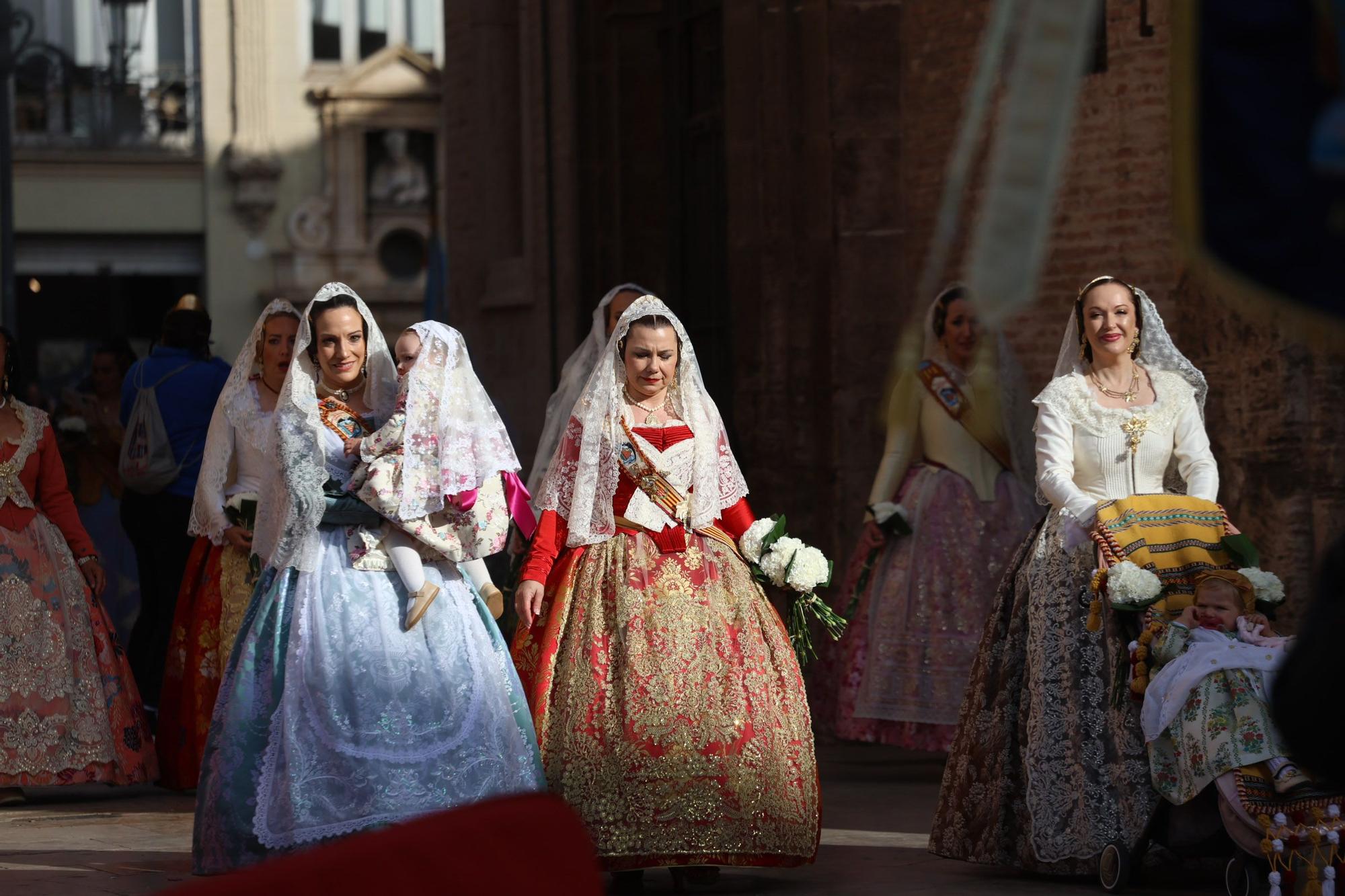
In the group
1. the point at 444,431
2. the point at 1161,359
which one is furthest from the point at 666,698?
the point at 1161,359

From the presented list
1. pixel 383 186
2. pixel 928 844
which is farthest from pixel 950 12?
pixel 383 186

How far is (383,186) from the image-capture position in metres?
35.2

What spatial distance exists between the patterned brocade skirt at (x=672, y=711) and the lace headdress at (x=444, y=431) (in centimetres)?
44

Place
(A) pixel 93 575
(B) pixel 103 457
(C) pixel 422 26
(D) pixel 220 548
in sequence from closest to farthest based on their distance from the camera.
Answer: (D) pixel 220 548
(A) pixel 93 575
(B) pixel 103 457
(C) pixel 422 26

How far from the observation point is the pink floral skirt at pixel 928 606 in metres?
10.2

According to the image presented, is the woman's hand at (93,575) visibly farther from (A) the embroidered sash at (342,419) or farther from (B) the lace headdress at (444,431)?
(B) the lace headdress at (444,431)

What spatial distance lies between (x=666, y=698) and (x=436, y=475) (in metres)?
1.04

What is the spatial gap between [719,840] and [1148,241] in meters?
4.76

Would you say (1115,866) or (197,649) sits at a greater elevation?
(197,649)

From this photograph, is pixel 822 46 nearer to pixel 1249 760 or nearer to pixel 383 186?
pixel 1249 760

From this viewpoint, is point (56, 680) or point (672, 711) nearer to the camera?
point (672, 711)

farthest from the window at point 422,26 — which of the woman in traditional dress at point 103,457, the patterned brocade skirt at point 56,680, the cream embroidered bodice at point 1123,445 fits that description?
the cream embroidered bodice at point 1123,445

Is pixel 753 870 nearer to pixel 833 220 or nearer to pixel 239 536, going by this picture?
pixel 239 536

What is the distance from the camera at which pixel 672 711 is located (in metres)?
7.13
